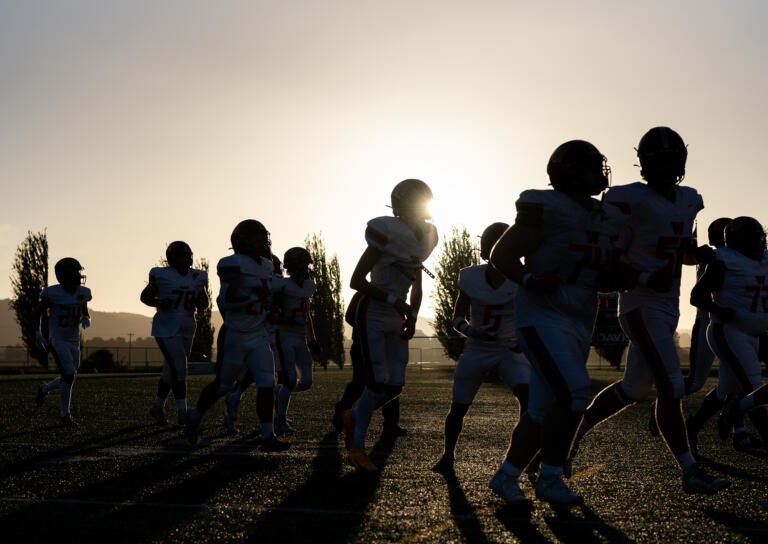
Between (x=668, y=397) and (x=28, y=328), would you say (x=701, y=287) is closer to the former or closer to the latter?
(x=668, y=397)

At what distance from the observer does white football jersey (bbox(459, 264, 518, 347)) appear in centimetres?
661

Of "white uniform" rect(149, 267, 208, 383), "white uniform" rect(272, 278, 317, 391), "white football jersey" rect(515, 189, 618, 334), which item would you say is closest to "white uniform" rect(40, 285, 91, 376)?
"white uniform" rect(149, 267, 208, 383)

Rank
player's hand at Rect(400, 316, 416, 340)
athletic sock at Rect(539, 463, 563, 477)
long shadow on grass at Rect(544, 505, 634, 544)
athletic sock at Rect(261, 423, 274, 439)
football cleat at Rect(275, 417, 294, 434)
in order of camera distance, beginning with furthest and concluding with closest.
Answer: football cleat at Rect(275, 417, 294, 434) → athletic sock at Rect(261, 423, 274, 439) → player's hand at Rect(400, 316, 416, 340) → athletic sock at Rect(539, 463, 563, 477) → long shadow on grass at Rect(544, 505, 634, 544)

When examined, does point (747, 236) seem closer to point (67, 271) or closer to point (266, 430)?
point (266, 430)

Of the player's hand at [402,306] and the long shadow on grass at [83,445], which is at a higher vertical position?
the player's hand at [402,306]

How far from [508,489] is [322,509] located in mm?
1010

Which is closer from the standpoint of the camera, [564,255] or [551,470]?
[551,470]

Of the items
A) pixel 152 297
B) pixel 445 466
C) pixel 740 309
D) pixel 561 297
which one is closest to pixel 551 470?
pixel 561 297

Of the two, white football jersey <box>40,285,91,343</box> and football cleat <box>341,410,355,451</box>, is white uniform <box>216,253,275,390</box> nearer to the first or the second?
football cleat <box>341,410,355,451</box>

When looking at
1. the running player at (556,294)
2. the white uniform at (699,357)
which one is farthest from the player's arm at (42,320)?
the running player at (556,294)

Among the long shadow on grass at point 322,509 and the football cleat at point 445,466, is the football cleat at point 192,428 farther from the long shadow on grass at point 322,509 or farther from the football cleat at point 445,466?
the football cleat at point 445,466

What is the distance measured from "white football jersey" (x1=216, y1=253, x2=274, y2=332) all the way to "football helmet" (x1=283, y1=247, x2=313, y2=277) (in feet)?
6.93

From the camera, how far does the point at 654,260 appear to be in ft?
17.1

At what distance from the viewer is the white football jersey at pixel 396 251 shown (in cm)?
653
